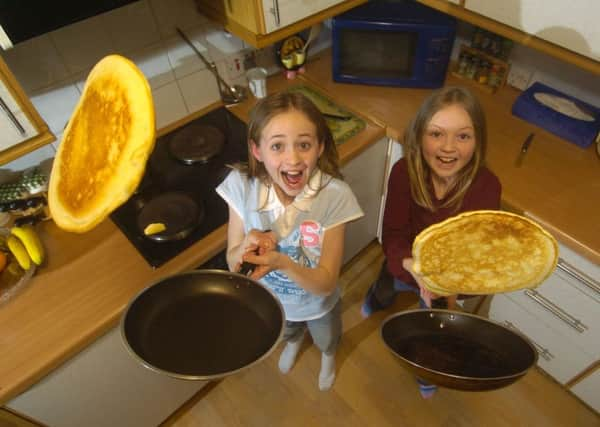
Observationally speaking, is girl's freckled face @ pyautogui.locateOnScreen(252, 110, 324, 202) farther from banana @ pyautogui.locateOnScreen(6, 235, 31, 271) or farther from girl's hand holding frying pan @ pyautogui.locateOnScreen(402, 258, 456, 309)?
banana @ pyautogui.locateOnScreen(6, 235, 31, 271)

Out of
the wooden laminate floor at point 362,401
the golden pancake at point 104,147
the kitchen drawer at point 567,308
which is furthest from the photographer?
the wooden laminate floor at point 362,401

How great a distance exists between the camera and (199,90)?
1.55 meters

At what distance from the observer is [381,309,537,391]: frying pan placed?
841 mm

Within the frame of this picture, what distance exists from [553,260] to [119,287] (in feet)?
3.60

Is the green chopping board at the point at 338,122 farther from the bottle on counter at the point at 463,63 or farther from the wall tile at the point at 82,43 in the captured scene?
the wall tile at the point at 82,43

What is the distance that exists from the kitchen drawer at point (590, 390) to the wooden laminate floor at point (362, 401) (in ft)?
0.25

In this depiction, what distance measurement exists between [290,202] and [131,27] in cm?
82

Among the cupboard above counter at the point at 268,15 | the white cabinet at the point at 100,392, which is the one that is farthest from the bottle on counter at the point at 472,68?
the white cabinet at the point at 100,392

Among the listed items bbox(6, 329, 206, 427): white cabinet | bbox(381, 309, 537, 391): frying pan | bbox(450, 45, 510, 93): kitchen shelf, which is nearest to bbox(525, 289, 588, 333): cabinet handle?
bbox(381, 309, 537, 391): frying pan

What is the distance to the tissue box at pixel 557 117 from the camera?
4.26ft

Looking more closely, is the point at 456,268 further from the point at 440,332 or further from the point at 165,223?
the point at 165,223

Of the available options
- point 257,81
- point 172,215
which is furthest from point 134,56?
point 172,215

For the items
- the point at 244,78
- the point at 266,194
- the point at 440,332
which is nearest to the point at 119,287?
the point at 266,194

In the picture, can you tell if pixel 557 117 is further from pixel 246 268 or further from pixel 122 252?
pixel 122 252
